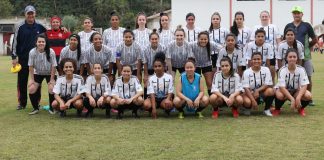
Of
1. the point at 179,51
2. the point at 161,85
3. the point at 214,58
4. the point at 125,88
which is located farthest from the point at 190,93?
the point at 214,58

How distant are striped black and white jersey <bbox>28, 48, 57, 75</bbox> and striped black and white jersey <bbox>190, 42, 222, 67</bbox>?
7.69ft

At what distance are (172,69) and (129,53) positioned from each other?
0.79 metres

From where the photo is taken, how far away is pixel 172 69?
7.82m

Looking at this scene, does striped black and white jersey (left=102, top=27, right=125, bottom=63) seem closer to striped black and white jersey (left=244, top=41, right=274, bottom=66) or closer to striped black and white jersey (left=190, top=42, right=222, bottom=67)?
striped black and white jersey (left=190, top=42, right=222, bottom=67)

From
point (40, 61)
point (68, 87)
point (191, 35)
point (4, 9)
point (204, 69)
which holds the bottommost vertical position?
point (68, 87)

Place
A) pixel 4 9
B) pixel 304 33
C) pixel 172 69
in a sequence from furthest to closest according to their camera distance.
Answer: pixel 4 9, pixel 304 33, pixel 172 69

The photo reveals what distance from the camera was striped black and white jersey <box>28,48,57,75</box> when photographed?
7703mm

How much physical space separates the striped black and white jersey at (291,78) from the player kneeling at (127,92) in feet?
7.25

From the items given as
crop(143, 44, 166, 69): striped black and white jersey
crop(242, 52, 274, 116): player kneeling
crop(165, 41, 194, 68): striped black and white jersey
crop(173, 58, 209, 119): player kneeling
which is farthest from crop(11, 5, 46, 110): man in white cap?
crop(242, 52, 274, 116): player kneeling

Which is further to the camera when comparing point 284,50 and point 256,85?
point 284,50

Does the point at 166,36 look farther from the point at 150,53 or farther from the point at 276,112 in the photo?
the point at 276,112

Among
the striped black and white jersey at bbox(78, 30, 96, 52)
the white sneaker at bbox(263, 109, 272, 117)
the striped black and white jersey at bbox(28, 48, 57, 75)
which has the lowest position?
the white sneaker at bbox(263, 109, 272, 117)

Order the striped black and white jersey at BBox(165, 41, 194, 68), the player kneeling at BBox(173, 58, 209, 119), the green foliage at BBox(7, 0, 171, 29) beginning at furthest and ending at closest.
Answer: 1. the green foliage at BBox(7, 0, 171, 29)
2. the striped black and white jersey at BBox(165, 41, 194, 68)
3. the player kneeling at BBox(173, 58, 209, 119)

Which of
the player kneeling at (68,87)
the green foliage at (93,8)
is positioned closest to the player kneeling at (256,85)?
the player kneeling at (68,87)
